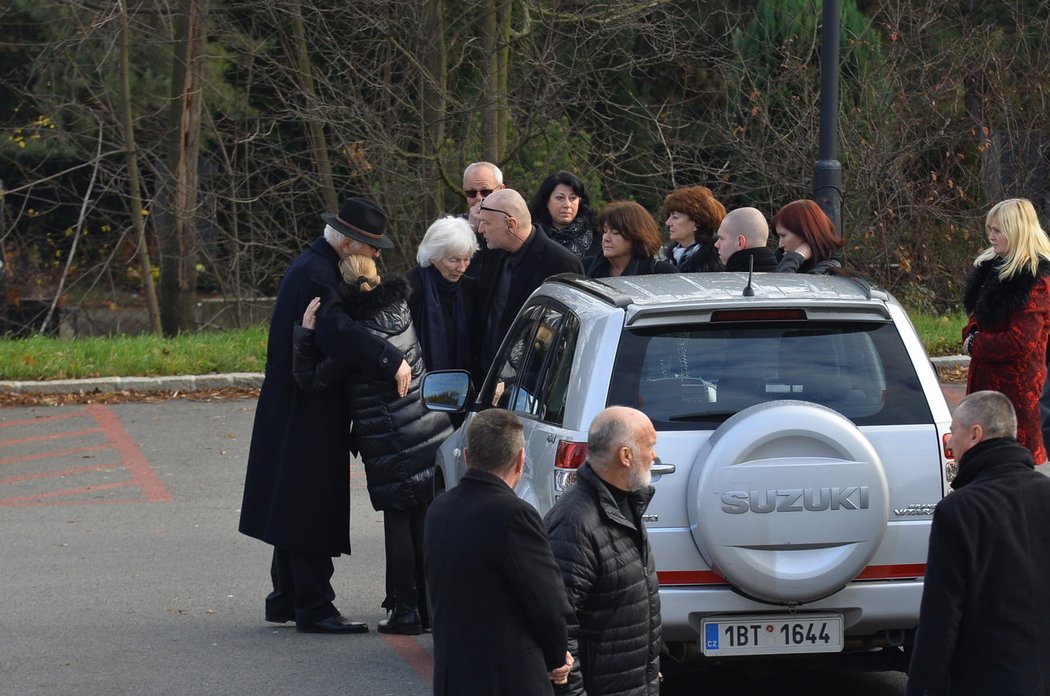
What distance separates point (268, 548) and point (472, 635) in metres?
5.38

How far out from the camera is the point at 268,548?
920cm

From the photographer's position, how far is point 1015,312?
759 centimetres

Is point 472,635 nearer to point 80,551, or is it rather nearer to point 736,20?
point 80,551

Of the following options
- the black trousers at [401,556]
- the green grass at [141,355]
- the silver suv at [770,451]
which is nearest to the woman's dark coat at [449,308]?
the black trousers at [401,556]

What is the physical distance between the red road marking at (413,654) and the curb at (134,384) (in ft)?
26.9

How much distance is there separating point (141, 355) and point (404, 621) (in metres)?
9.21

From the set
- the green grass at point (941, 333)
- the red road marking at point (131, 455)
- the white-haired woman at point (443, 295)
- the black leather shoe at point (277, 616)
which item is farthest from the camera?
the green grass at point (941, 333)

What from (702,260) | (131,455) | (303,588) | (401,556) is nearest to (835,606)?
(401,556)

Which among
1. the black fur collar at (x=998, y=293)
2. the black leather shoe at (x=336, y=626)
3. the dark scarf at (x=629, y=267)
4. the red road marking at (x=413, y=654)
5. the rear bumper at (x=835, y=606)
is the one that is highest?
the dark scarf at (x=629, y=267)

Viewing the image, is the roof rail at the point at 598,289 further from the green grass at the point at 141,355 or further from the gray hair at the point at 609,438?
the green grass at the point at 141,355

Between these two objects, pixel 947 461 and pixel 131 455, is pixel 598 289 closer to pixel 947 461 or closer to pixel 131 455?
pixel 947 461

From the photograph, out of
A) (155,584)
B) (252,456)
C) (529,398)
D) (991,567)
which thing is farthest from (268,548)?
(991,567)

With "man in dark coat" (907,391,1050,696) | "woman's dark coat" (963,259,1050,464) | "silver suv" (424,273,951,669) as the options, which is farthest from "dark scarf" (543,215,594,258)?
"man in dark coat" (907,391,1050,696)

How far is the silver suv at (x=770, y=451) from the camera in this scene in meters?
5.01
